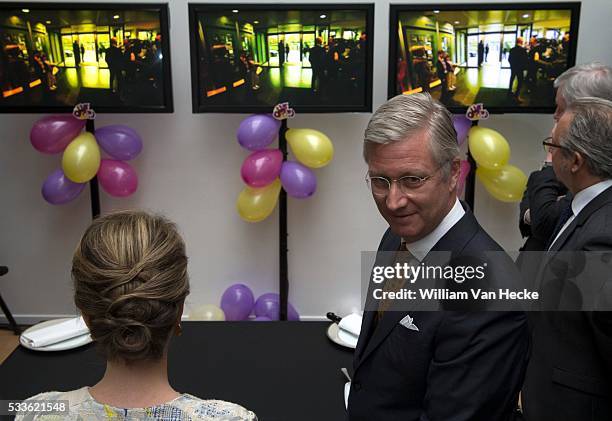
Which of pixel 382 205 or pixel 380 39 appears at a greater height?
pixel 380 39

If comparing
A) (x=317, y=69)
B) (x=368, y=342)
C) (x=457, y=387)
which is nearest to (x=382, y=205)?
(x=368, y=342)

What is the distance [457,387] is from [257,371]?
27.7 inches

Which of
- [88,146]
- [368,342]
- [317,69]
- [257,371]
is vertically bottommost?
[257,371]

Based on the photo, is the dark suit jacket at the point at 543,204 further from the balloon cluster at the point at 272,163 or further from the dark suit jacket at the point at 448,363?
the balloon cluster at the point at 272,163

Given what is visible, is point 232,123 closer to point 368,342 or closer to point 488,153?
point 488,153

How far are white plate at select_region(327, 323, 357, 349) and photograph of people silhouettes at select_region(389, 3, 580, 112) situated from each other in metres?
1.74

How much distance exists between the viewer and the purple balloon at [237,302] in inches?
144

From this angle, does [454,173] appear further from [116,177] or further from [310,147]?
[116,177]

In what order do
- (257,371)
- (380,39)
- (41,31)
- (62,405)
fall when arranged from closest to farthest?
(62,405), (257,371), (41,31), (380,39)

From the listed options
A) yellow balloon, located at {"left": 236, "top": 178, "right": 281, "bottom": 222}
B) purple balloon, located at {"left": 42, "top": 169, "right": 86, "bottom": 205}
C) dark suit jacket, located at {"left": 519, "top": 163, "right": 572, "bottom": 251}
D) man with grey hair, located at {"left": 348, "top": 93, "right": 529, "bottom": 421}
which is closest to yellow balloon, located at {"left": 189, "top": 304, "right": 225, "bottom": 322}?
yellow balloon, located at {"left": 236, "top": 178, "right": 281, "bottom": 222}

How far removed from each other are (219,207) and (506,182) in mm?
1780

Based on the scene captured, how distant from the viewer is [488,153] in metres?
3.29

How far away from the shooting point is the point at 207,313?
359cm

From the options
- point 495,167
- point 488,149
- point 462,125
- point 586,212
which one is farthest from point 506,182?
point 586,212
